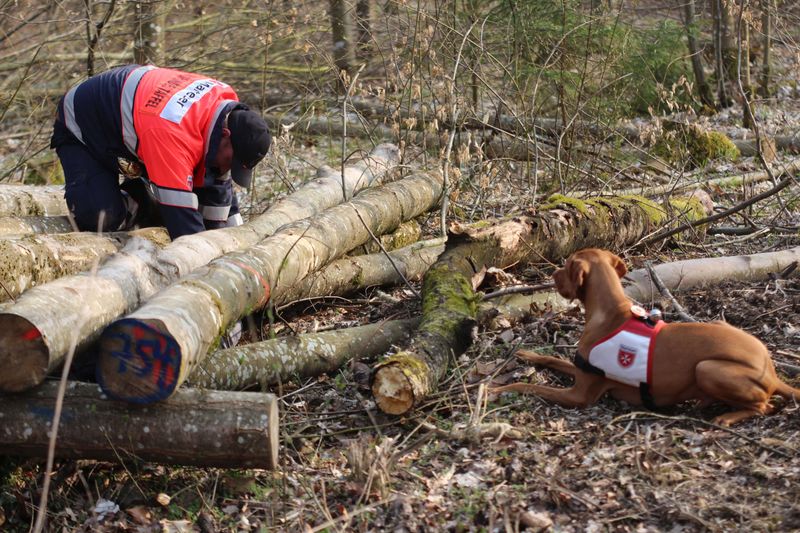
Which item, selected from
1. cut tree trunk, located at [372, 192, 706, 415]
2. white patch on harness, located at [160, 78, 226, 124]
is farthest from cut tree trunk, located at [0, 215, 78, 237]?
cut tree trunk, located at [372, 192, 706, 415]

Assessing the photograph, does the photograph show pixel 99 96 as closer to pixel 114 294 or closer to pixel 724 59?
pixel 114 294

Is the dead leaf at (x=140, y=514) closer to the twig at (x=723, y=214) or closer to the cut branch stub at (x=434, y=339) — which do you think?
the cut branch stub at (x=434, y=339)

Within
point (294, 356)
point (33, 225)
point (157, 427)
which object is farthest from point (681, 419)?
point (33, 225)

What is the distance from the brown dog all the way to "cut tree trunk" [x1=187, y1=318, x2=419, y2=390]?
988 millimetres

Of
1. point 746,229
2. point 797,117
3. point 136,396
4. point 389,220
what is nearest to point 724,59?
point 797,117

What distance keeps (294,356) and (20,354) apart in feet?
5.65

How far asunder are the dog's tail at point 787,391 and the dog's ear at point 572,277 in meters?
1.16

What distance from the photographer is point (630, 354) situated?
171 inches

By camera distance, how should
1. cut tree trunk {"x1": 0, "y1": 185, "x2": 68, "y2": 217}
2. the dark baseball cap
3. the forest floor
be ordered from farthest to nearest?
cut tree trunk {"x1": 0, "y1": 185, "x2": 68, "y2": 217}, the dark baseball cap, the forest floor

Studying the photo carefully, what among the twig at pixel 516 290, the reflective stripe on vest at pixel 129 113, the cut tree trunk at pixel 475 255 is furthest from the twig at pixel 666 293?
the reflective stripe on vest at pixel 129 113

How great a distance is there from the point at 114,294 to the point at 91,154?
226 cm

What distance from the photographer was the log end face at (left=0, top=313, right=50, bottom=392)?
362 centimetres

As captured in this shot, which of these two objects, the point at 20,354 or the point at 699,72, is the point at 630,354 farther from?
the point at 699,72

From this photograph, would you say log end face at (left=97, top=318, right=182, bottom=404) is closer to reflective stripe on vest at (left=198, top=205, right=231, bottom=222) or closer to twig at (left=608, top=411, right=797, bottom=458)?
twig at (left=608, top=411, right=797, bottom=458)
